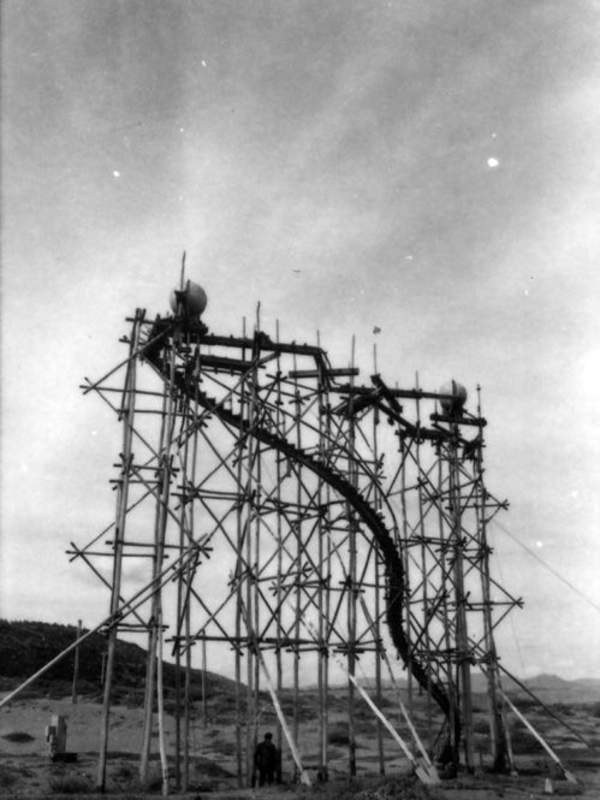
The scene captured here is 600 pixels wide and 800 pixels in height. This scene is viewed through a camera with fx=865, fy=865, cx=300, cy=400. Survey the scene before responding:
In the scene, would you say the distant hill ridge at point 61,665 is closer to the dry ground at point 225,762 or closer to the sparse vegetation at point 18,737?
the dry ground at point 225,762

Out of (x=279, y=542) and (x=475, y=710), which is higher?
(x=279, y=542)

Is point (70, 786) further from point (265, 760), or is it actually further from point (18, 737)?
point (18, 737)

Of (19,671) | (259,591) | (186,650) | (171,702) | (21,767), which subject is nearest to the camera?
(186,650)

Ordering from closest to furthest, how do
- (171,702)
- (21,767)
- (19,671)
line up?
(21,767) → (171,702) → (19,671)

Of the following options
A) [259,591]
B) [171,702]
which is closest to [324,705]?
[259,591]

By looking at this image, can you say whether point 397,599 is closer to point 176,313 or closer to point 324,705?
point 324,705

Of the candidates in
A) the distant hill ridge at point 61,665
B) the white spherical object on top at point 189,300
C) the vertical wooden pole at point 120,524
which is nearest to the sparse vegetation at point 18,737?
the distant hill ridge at point 61,665

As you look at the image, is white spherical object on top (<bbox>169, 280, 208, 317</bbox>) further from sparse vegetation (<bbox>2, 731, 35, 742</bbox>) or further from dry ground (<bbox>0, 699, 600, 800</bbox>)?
sparse vegetation (<bbox>2, 731, 35, 742</bbox>)
